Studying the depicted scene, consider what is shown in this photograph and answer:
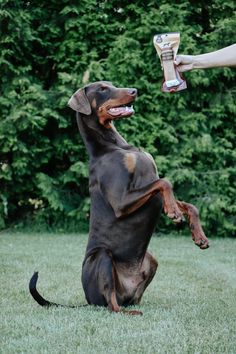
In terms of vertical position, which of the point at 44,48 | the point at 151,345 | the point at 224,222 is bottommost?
the point at 224,222

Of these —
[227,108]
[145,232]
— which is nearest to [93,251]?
[145,232]

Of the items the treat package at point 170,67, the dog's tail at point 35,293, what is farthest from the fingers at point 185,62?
the dog's tail at point 35,293

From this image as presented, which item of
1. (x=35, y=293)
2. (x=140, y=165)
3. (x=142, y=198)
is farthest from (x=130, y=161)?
(x=35, y=293)

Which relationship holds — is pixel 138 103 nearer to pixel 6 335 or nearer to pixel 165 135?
pixel 165 135

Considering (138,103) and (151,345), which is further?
(138,103)

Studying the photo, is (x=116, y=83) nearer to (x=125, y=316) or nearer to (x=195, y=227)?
(x=195, y=227)

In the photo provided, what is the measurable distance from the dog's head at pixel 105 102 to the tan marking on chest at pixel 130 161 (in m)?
0.30

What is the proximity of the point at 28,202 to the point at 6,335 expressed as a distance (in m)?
6.91

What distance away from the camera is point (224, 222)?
967 cm

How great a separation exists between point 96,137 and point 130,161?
38 cm

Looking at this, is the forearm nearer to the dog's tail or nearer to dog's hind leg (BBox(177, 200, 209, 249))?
dog's hind leg (BBox(177, 200, 209, 249))

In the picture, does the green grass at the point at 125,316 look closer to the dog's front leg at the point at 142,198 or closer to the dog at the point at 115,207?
the dog at the point at 115,207

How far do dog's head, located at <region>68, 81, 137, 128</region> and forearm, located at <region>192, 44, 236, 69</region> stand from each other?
3.21ft

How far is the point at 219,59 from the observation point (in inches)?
138
